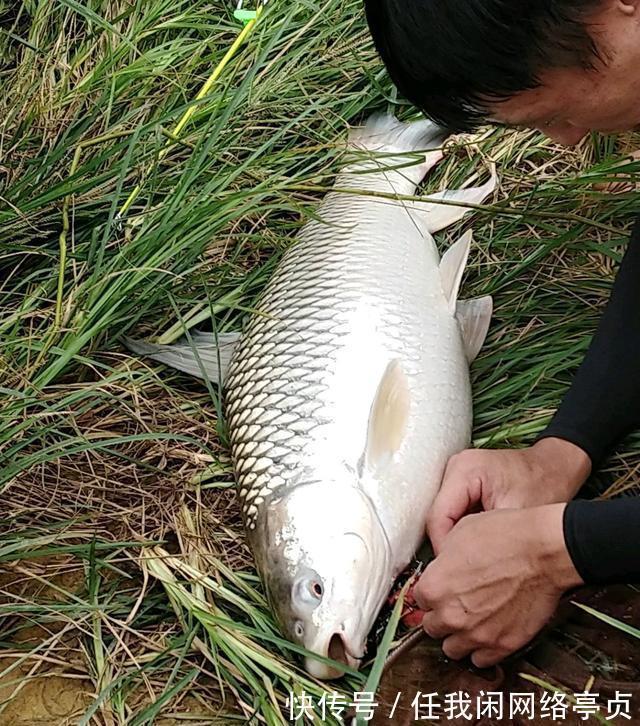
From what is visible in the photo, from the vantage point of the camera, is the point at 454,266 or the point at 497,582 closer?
the point at 497,582

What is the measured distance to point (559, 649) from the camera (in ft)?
5.41

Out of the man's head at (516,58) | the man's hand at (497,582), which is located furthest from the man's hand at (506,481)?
the man's head at (516,58)

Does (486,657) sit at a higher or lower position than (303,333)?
lower

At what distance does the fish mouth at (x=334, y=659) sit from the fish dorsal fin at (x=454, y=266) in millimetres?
831

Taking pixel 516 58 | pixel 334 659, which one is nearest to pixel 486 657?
pixel 334 659

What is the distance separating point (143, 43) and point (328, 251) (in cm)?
123

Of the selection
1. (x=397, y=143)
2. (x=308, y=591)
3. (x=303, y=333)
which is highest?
(x=397, y=143)

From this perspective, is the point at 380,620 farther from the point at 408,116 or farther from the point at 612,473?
the point at 408,116

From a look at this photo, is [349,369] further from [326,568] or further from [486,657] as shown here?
[486,657]

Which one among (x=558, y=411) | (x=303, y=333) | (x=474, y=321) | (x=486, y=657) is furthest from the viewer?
(x=474, y=321)

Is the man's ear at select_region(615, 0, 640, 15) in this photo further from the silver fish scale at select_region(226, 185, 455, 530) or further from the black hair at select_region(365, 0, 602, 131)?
the silver fish scale at select_region(226, 185, 455, 530)

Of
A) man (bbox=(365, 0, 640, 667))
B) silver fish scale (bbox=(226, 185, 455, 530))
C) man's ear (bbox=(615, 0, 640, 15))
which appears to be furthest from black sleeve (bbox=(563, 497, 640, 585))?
man's ear (bbox=(615, 0, 640, 15))

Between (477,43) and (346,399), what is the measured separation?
2.60ft

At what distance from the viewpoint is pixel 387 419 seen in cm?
186
